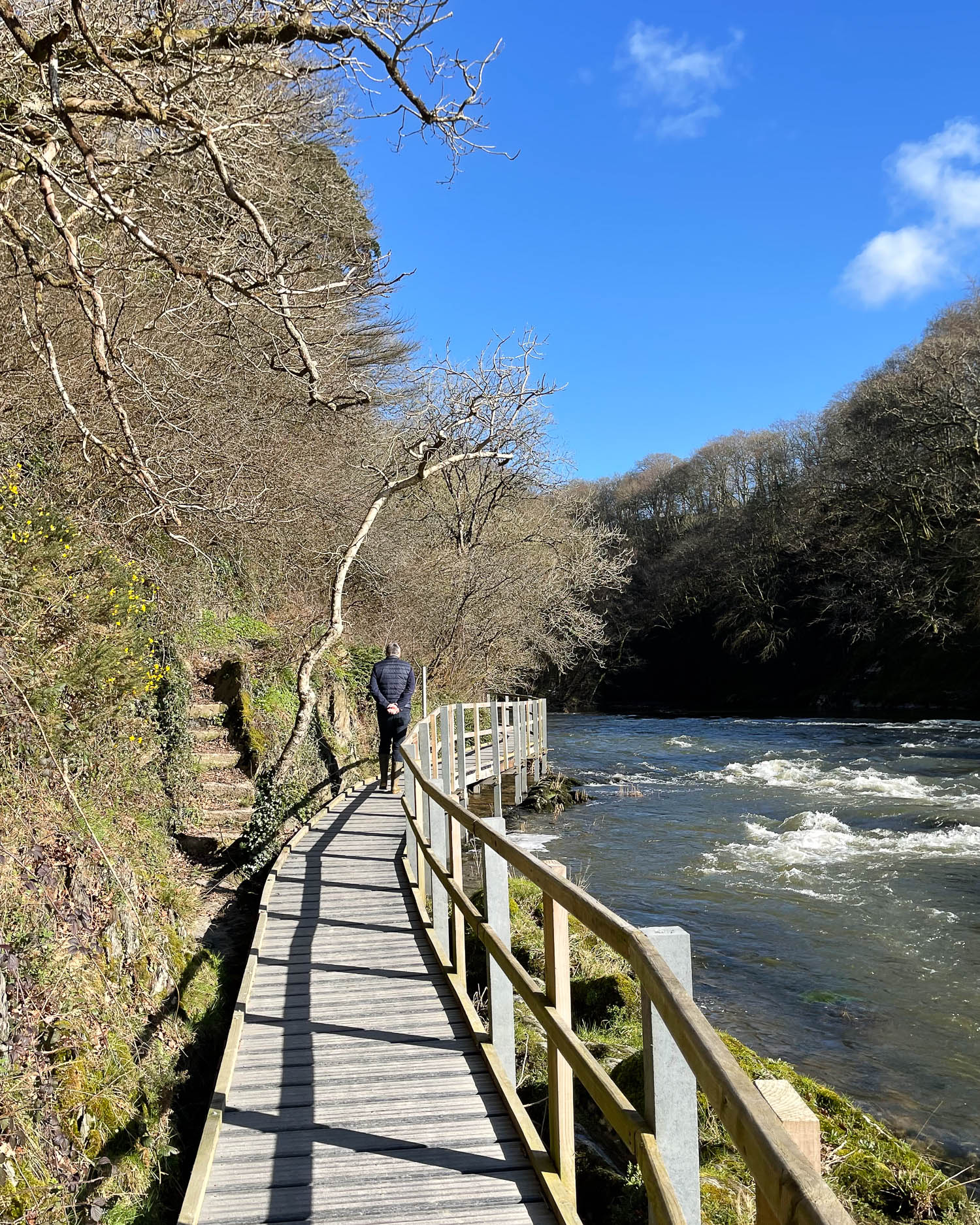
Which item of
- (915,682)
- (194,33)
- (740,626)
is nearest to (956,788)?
(194,33)

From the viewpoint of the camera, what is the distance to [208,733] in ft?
38.8

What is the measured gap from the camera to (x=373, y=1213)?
11.2ft

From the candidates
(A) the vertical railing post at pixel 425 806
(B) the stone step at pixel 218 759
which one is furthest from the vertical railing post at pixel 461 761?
(B) the stone step at pixel 218 759

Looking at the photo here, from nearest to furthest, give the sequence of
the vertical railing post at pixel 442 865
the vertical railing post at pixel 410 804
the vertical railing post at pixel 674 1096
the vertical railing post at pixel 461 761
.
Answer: the vertical railing post at pixel 674 1096
the vertical railing post at pixel 442 865
the vertical railing post at pixel 410 804
the vertical railing post at pixel 461 761

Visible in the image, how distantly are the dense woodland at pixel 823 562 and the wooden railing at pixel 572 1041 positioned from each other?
98.5ft

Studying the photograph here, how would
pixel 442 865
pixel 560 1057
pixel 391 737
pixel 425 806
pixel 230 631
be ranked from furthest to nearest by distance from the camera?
pixel 230 631 → pixel 391 737 → pixel 425 806 → pixel 442 865 → pixel 560 1057

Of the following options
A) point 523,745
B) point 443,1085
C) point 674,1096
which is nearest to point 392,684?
point 523,745

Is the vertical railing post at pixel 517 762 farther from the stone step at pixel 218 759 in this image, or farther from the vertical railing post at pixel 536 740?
the stone step at pixel 218 759

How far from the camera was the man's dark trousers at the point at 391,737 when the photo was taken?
1277 centimetres

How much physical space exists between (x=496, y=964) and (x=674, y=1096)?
198cm

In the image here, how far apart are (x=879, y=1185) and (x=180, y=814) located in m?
6.93

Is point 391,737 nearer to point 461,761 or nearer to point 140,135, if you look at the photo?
point 461,761

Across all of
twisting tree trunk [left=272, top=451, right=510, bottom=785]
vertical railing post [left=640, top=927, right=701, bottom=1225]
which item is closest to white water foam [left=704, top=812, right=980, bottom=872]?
twisting tree trunk [left=272, top=451, right=510, bottom=785]

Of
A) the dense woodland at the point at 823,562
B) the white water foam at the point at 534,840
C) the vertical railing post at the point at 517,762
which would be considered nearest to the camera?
the white water foam at the point at 534,840
